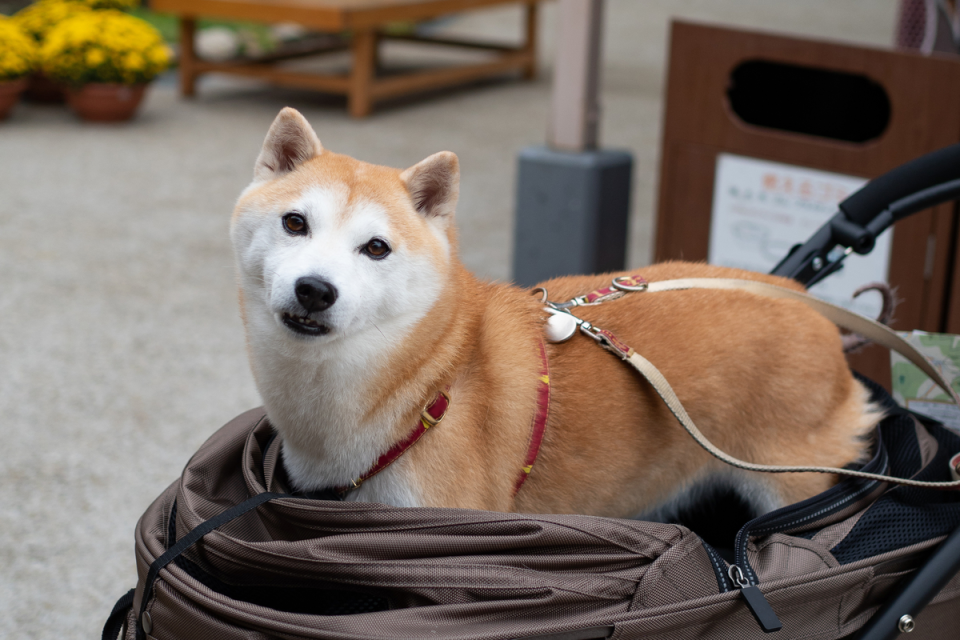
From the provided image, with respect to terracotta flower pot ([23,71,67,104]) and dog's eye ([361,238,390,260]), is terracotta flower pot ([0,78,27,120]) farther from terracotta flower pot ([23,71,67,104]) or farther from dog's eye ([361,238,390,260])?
dog's eye ([361,238,390,260])

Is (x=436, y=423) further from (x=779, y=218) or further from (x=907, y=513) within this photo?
(x=779, y=218)

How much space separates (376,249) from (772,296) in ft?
2.80

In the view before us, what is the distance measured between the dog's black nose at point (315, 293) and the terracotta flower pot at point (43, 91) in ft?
20.5

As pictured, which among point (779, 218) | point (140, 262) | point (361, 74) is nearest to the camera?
point (779, 218)

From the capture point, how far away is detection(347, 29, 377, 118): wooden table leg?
7.16m

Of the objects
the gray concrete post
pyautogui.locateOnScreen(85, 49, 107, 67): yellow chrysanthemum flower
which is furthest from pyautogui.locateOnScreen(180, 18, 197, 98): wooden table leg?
the gray concrete post

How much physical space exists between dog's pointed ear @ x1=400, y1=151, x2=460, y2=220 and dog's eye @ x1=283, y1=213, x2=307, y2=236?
8.5 inches

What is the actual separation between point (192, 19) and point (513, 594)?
6.98 m

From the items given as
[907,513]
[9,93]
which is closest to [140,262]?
[9,93]

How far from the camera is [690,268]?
6.93 feet

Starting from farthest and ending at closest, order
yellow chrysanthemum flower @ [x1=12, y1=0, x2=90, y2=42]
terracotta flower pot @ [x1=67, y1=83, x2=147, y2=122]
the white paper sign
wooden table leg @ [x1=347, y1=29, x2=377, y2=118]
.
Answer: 1. wooden table leg @ [x1=347, y1=29, x2=377, y2=118]
2. yellow chrysanthemum flower @ [x1=12, y1=0, x2=90, y2=42]
3. terracotta flower pot @ [x1=67, y1=83, x2=147, y2=122]
4. the white paper sign

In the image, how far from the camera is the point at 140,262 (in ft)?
15.5

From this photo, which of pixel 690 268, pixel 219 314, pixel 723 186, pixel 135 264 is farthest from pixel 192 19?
pixel 690 268

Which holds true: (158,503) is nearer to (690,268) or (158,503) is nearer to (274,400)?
(274,400)
